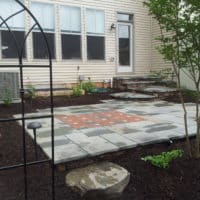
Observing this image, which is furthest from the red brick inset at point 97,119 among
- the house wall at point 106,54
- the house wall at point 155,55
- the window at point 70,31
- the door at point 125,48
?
the house wall at point 155,55

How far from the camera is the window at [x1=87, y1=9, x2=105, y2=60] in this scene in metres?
8.01

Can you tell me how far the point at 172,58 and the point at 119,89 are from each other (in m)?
5.65

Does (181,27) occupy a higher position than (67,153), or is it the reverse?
(181,27)

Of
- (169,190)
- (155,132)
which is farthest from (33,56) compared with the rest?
(169,190)

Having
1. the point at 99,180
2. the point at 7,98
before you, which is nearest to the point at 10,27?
the point at 7,98

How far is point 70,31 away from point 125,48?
2.25m

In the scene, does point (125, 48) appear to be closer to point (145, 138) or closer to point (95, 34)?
point (95, 34)

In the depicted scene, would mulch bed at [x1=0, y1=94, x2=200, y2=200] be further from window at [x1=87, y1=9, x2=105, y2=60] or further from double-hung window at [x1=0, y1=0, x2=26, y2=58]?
window at [x1=87, y1=9, x2=105, y2=60]

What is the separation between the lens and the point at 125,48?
8.97 m

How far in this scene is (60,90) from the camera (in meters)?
7.50

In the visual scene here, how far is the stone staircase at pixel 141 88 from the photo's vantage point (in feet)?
23.6

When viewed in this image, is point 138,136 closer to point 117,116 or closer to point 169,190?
point 169,190

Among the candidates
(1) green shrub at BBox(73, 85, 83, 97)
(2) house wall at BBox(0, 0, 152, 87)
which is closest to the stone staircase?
(2) house wall at BBox(0, 0, 152, 87)

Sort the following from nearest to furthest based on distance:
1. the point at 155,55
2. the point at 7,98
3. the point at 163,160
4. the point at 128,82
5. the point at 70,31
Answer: the point at 163,160 < the point at 7,98 < the point at 70,31 < the point at 128,82 < the point at 155,55
